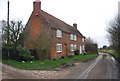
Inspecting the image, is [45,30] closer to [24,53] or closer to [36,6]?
[36,6]

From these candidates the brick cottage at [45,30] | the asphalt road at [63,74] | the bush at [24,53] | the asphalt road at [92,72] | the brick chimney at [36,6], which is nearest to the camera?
the asphalt road at [63,74]

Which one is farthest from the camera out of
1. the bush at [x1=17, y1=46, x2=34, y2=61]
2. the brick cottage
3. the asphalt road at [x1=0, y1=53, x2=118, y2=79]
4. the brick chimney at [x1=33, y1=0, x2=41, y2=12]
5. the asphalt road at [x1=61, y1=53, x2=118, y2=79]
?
the brick chimney at [x1=33, y1=0, x2=41, y2=12]

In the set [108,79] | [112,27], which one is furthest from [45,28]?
[108,79]

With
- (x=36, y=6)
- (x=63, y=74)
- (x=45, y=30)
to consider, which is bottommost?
(x=63, y=74)

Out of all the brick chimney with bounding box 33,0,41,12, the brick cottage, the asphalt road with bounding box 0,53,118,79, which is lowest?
the asphalt road with bounding box 0,53,118,79

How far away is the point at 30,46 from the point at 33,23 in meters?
5.52

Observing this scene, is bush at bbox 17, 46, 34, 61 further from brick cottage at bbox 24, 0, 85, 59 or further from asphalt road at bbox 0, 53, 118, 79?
asphalt road at bbox 0, 53, 118, 79

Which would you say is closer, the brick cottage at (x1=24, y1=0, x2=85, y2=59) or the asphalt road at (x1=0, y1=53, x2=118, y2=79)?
the asphalt road at (x1=0, y1=53, x2=118, y2=79)

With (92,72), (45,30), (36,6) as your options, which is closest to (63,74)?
(92,72)

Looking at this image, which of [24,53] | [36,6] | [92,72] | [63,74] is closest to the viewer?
[63,74]

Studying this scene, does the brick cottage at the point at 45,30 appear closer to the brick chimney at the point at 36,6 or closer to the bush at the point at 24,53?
the brick chimney at the point at 36,6

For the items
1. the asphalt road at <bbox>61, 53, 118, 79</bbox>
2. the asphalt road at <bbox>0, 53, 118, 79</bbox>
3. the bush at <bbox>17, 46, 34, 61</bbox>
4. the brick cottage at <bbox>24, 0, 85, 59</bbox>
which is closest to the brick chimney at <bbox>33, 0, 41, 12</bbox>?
the brick cottage at <bbox>24, 0, 85, 59</bbox>

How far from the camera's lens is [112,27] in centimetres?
2439

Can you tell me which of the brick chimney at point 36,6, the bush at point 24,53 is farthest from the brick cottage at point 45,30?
the bush at point 24,53
